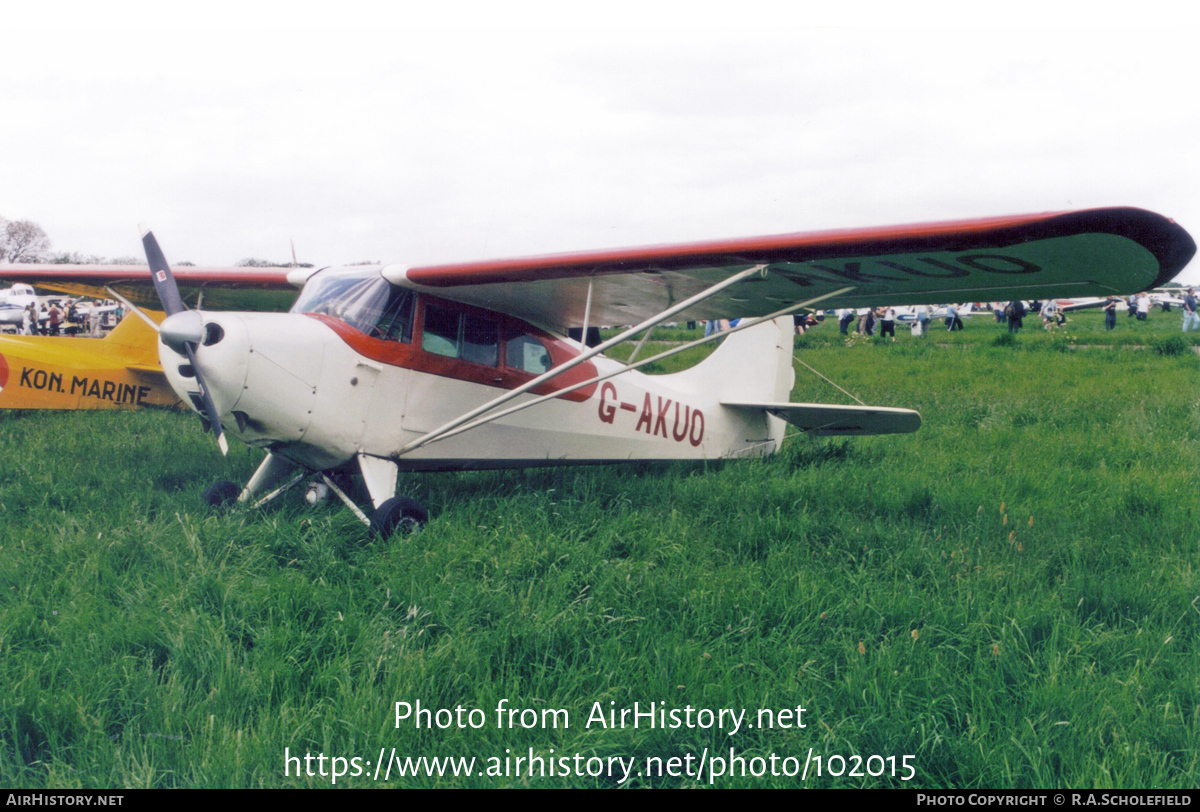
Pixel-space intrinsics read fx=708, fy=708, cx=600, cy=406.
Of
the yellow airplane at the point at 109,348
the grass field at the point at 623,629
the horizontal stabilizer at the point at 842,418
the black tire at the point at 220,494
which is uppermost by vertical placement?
the yellow airplane at the point at 109,348

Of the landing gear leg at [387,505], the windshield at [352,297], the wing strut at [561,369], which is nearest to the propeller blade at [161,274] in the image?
the windshield at [352,297]

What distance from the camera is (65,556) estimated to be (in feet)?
A: 12.1

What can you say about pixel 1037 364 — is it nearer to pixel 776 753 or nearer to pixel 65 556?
pixel 776 753

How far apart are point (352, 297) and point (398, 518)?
5.05 feet

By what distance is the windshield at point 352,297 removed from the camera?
4.70 metres

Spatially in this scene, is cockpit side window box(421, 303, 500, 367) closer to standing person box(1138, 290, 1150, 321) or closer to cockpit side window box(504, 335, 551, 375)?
cockpit side window box(504, 335, 551, 375)

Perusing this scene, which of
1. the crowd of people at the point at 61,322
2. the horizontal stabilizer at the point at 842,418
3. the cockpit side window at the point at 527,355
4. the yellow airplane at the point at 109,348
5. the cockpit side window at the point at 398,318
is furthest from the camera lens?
the crowd of people at the point at 61,322

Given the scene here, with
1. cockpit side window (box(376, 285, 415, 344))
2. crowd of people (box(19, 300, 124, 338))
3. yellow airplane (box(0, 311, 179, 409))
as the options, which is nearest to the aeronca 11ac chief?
cockpit side window (box(376, 285, 415, 344))

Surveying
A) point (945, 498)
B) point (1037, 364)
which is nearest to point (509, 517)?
point (945, 498)

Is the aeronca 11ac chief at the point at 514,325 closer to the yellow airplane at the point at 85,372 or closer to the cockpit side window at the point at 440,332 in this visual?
the cockpit side window at the point at 440,332

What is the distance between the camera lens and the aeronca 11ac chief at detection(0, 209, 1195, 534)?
12.3 feet

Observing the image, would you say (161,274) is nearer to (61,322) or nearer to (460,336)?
(460,336)

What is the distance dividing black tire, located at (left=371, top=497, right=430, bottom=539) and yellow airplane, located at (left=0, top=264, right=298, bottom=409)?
283 cm

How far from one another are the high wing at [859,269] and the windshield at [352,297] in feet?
0.48
